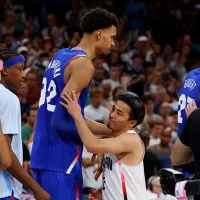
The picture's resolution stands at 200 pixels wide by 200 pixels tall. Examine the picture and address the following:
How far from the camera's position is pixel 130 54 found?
14.4 m

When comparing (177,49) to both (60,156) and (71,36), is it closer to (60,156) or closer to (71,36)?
(71,36)

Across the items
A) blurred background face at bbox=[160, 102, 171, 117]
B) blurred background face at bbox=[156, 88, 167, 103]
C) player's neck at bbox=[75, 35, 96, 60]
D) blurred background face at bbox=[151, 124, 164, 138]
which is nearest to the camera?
player's neck at bbox=[75, 35, 96, 60]

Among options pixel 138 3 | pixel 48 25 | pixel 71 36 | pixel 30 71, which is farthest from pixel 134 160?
pixel 138 3

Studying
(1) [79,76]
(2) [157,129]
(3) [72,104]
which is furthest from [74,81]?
(2) [157,129]

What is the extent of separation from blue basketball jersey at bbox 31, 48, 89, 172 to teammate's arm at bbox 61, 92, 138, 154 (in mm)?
176

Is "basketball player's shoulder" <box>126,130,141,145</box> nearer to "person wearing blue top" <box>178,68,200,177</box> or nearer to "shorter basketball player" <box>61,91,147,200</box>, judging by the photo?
"shorter basketball player" <box>61,91,147,200</box>

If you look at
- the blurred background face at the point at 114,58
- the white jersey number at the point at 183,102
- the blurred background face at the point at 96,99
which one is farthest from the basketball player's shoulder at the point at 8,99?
the blurred background face at the point at 114,58

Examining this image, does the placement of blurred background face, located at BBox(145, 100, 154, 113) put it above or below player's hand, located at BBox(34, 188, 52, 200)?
below

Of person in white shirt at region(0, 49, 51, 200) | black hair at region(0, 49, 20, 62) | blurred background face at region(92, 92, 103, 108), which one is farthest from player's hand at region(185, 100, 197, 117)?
blurred background face at region(92, 92, 103, 108)

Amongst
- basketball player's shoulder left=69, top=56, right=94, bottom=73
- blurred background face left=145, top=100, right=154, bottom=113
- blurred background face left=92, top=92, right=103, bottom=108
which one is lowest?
blurred background face left=145, top=100, right=154, bottom=113

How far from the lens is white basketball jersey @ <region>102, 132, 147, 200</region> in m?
4.66

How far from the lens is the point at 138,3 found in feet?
53.6

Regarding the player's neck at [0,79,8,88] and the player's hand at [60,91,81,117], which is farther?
the player's neck at [0,79,8,88]

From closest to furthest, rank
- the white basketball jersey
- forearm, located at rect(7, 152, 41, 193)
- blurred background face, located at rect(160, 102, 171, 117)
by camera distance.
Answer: forearm, located at rect(7, 152, 41, 193) < the white basketball jersey < blurred background face, located at rect(160, 102, 171, 117)
